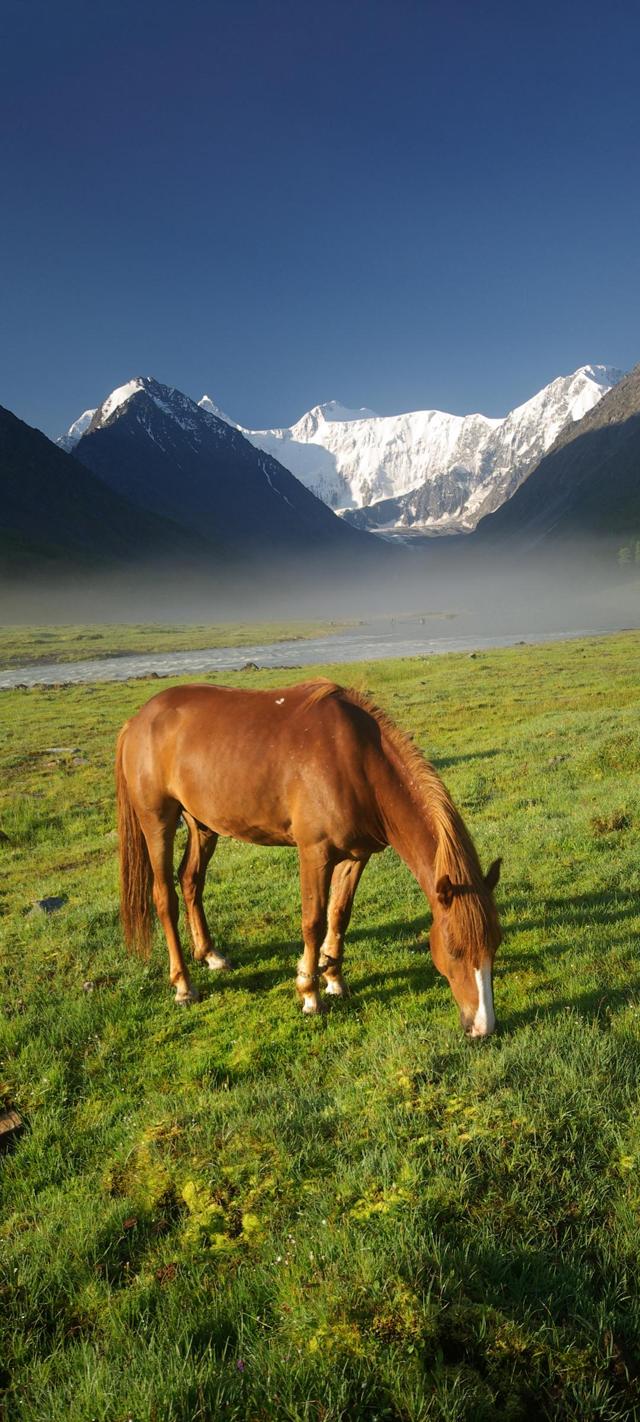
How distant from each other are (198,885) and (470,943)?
4.00 metres

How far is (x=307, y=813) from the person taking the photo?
22.2 ft

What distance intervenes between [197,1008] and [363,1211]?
3.75 m

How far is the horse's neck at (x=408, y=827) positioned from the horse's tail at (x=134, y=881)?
3378 millimetres

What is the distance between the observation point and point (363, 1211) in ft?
12.7

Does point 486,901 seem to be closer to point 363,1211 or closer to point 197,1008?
point 363,1211

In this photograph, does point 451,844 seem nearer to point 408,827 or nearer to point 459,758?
point 408,827

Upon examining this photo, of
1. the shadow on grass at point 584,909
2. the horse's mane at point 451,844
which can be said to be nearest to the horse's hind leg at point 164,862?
the horse's mane at point 451,844

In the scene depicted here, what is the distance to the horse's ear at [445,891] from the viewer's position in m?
5.53

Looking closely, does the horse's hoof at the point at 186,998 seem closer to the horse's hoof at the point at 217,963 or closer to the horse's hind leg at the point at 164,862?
the horse's hind leg at the point at 164,862

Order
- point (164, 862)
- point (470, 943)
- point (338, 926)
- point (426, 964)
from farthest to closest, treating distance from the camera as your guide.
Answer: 1. point (164, 862)
2. point (426, 964)
3. point (338, 926)
4. point (470, 943)

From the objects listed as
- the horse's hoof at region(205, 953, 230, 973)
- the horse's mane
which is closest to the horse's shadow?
the horse's hoof at region(205, 953, 230, 973)

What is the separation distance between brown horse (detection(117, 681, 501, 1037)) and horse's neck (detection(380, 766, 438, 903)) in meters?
0.01

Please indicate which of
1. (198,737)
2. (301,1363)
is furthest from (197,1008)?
(301,1363)

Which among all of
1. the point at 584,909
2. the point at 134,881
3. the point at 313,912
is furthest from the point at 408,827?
the point at 134,881
